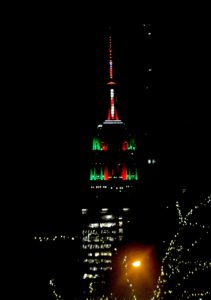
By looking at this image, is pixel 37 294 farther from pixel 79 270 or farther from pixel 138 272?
pixel 79 270

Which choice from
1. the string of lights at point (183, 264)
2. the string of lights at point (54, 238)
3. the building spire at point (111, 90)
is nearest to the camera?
the string of lights at point (183, 264)

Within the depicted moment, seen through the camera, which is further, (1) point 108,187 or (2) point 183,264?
(1) point 108,187

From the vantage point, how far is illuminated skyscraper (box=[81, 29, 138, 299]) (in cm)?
2953

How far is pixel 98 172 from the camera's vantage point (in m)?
36.0

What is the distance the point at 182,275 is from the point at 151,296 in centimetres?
107

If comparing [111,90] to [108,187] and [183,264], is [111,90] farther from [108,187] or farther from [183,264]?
[183,264]

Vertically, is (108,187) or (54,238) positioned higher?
(108,187)

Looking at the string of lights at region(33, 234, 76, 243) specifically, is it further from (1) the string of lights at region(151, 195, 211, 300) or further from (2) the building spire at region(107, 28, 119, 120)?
(2) the building spire at region(107, 28, 119, 120)

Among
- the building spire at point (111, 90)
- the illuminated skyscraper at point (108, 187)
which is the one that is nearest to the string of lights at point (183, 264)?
the illuminated skyscraper at point (108, 187)

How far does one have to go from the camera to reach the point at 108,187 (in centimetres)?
3456

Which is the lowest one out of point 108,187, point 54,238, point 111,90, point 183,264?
point 183,264

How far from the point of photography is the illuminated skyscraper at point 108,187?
2953 centimetres

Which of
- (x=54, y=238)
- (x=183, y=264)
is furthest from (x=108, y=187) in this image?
(x=183, y=264)

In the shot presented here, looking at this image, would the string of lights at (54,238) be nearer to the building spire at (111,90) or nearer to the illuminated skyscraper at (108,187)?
the illuminated skyscraper at (108,187)
